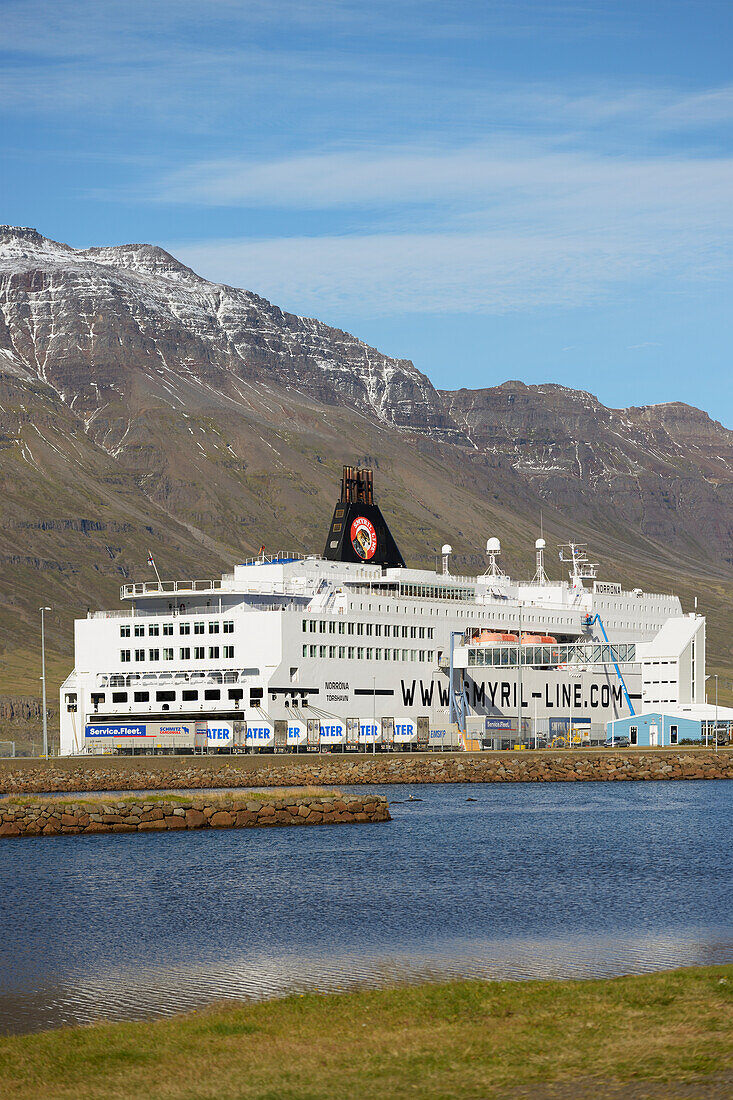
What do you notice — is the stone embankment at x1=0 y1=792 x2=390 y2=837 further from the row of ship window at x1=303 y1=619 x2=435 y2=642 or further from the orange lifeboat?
the orange lifeboat

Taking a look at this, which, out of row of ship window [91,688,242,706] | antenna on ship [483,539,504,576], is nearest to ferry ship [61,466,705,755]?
row of ship window [91,688,242,706]

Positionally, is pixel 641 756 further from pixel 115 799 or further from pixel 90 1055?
pixel 90 1055

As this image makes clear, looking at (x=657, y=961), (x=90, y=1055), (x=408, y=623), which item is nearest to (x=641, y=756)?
(x=408, y=623)

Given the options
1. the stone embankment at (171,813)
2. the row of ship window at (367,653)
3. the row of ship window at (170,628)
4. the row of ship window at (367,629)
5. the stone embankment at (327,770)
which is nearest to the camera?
the stone embankment at (171,813)

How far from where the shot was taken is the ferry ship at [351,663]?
333 feet

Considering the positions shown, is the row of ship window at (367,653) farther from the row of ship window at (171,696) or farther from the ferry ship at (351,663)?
the row of ship window at (171,696)

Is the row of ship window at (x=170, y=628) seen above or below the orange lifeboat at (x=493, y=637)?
above

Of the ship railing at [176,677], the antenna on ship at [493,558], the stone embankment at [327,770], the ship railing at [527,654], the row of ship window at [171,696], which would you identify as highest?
the antenna on ship at [493,558]

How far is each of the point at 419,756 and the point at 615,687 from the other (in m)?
36.6

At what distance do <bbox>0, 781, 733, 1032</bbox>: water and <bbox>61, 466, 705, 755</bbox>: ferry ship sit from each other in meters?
42.5

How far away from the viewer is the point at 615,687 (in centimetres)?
13050

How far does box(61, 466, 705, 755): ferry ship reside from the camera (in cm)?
10162

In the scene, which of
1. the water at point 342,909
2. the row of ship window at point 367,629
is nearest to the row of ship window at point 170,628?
the row of ship window at point 367,629

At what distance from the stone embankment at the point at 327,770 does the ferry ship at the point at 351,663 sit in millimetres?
6748
